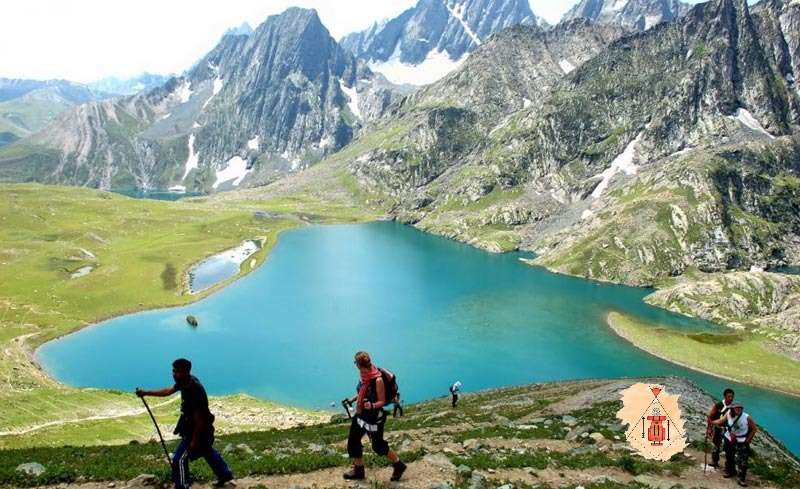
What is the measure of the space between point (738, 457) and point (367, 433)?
18.7 m

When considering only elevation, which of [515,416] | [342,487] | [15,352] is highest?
[342,487]

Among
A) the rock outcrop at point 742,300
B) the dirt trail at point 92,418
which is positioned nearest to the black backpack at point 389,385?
the dirt trail at point 92,418

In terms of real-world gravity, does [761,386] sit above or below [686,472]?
below

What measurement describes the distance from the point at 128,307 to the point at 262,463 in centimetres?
12639

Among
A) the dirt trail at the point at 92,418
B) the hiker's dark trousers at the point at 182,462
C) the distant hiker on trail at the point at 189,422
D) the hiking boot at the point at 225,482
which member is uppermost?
the distant hiker on trail at the point at 189,422

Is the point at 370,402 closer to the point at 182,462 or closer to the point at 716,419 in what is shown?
the point at 182,462

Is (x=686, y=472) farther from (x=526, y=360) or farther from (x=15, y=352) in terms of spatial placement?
(x=15, y=352)

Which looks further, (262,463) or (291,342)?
(291,342)

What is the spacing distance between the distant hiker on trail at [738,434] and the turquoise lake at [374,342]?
2561 inches

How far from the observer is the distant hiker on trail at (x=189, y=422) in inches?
741

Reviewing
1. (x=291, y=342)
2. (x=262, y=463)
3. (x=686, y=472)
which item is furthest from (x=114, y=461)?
(x=291, y=342)

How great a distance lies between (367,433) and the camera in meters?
21.5

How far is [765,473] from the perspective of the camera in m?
28.3

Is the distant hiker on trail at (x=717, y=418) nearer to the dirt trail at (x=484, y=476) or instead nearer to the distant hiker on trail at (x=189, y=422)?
the dirt trail at (x=484, y=476)
